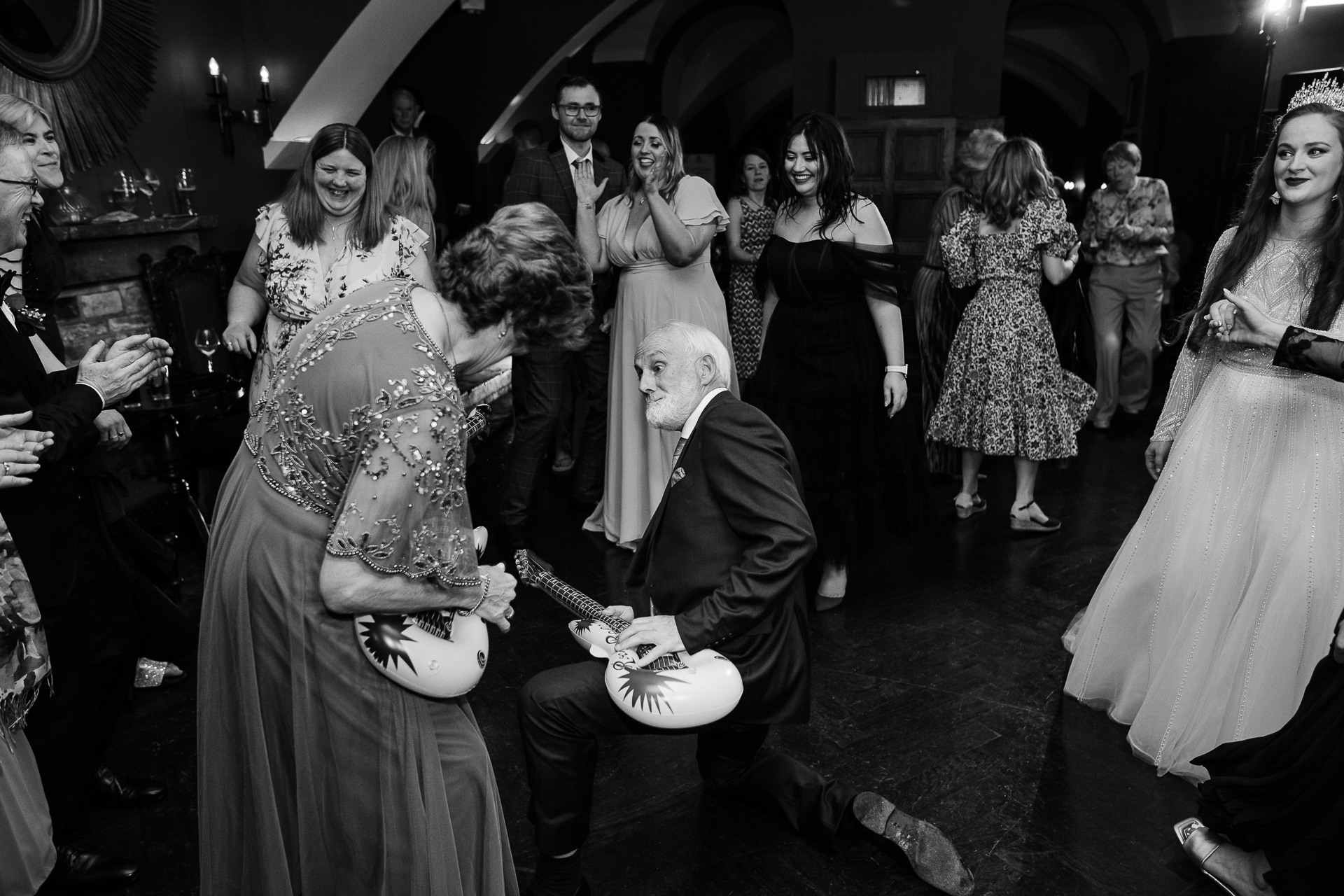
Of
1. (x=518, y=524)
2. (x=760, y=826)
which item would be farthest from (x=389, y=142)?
(x=760, y=826)

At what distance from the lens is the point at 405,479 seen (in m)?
1.41

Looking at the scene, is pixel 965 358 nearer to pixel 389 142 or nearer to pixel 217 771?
pixel 389 142

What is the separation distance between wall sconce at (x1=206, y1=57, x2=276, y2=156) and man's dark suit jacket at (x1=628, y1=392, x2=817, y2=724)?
14.9 ft

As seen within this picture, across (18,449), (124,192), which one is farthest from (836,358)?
(124,192)

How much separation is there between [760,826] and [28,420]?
185cm

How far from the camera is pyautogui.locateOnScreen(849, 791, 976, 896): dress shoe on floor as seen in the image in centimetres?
205

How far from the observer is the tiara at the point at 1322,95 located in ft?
7.69

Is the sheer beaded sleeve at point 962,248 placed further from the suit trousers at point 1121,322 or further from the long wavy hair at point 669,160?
the suit trousers at point 1121,322

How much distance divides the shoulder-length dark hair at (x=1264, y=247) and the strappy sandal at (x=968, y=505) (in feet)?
6.39

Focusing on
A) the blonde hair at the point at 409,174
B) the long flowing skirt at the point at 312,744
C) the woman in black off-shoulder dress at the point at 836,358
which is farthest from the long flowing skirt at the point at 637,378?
the long flowing skirt at the point at 312,744

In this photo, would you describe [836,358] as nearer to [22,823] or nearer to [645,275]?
[645,275]

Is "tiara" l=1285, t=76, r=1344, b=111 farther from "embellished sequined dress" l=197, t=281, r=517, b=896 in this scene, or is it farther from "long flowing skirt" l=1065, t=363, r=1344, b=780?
"embellished sequined dress" l=197, t=281, r=517, b=896

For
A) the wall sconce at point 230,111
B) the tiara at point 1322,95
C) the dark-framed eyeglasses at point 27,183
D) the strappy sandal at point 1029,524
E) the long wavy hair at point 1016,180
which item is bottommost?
the strappy sandal at point 1029,524

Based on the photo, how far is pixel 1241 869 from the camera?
6.80 feet
